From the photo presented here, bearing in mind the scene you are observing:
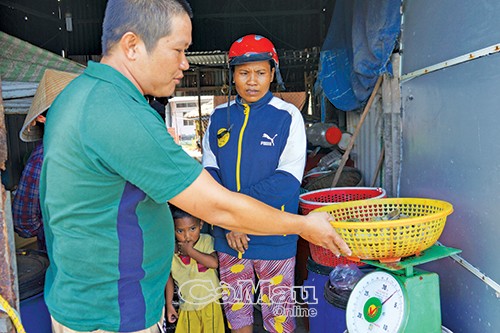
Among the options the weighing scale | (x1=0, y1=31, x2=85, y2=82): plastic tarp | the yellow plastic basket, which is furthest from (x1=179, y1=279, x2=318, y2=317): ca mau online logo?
(x1=0, y1=31, x2=85, y2=82): plastic tarp

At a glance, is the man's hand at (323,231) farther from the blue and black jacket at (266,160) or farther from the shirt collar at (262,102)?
the shirt collar at (262,102)

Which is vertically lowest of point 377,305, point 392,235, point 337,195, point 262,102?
point 377,305

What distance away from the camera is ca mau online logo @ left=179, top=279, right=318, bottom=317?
96.3 inches

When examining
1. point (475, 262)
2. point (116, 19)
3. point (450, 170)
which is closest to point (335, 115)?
point (450, 170)

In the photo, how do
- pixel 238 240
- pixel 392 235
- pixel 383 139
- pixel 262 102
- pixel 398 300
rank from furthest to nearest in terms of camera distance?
1. pixel 383 139
2. pixel 262 102
3. pixel 238 240
4. pixel 398 300
5. pixel 392 235

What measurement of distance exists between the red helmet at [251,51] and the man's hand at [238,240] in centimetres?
97

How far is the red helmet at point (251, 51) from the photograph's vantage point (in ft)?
7.79

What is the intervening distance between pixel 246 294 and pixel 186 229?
545 millimetres

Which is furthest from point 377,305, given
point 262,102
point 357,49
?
point 357,49

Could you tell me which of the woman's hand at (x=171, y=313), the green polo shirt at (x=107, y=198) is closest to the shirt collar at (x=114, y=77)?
the green polo shirt at (x=107, y=198)

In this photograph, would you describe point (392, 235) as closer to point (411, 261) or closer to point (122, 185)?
point (411, 261)

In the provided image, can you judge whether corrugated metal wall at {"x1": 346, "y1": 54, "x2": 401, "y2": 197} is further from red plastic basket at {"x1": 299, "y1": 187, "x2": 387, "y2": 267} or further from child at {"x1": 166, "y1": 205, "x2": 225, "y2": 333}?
child at {"x1": 166, "y1": 205, "x2": 225, "y2": 333}

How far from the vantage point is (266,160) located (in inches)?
93.2

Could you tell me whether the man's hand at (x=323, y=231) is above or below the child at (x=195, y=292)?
above
